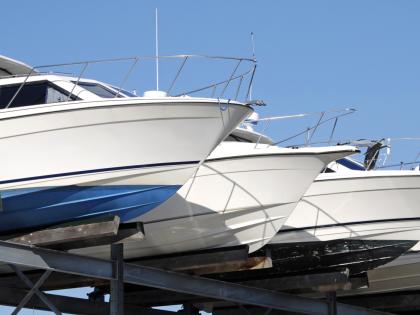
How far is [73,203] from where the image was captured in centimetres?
1252

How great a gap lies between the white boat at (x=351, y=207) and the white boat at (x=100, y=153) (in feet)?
10.00

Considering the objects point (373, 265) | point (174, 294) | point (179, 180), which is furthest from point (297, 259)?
point (179, 180)

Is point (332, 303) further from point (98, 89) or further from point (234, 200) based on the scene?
point (98, 89)

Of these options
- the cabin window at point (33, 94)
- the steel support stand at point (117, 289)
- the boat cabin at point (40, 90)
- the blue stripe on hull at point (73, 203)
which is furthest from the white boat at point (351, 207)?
the cabin window at point (33, 94)

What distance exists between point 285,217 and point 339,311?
3333 millimetres

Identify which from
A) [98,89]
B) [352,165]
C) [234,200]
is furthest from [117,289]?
[352,165]

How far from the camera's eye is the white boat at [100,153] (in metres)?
12.4

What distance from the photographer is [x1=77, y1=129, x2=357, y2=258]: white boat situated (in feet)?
45.1

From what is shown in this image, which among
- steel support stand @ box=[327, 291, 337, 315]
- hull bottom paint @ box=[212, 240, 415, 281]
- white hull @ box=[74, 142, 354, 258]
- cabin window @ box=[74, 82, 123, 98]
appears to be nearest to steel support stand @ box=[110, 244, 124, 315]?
white hull @ box=[74, 142, 354, 258]

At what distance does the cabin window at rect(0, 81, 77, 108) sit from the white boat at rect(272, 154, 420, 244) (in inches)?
153

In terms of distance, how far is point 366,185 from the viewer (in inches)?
612

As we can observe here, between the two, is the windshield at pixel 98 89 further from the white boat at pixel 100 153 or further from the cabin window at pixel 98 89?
the white boat at pixel 100 153

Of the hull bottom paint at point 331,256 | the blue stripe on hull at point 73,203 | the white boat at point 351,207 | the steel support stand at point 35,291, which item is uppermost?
the white boat at point 351,207

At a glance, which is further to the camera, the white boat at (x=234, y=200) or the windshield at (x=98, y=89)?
the windshield at (x=98, y=89)
